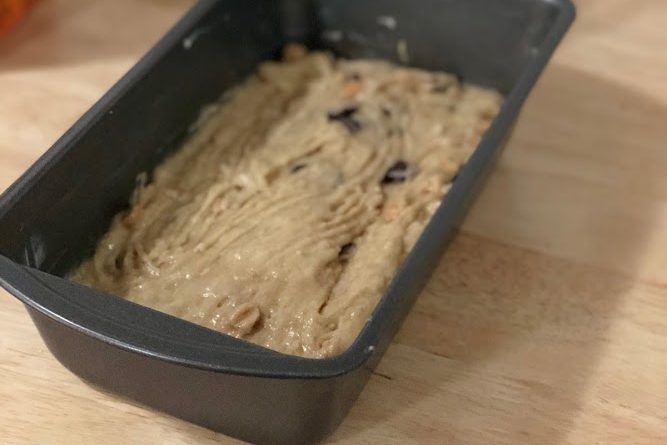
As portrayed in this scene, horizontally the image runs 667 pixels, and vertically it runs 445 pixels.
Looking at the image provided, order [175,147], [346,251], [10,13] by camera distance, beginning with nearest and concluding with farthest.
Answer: [346,251] < [175,147] < [10,13]

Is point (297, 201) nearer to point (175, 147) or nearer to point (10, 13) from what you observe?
point (175, 147)

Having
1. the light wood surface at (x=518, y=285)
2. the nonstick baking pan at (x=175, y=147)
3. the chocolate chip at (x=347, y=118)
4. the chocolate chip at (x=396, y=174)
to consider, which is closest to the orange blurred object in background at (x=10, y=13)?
the light wood surface at (x=518, y=285)

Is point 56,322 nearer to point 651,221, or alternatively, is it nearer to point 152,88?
point 152,88

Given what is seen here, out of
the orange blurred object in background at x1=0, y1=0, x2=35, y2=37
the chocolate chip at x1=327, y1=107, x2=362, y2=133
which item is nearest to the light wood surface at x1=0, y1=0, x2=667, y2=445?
the orange blurred object in background at x1=0, y1=0, x2=35, y2=37

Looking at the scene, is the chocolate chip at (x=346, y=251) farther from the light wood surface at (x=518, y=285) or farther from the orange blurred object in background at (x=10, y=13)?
the orange blurred object in background at (x=10, y=13)

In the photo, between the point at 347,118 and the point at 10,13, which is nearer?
the point at 347,118

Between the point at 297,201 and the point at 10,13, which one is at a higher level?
the point at 10,13

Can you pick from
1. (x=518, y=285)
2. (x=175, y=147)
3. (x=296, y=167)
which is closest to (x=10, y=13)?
(x=175, y=147)

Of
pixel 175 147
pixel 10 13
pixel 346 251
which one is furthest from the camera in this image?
pixel 10 13
